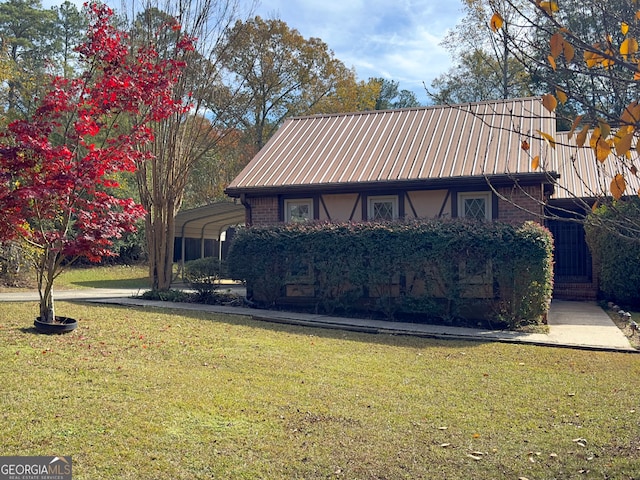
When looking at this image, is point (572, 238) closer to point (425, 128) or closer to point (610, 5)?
point (425, 128)

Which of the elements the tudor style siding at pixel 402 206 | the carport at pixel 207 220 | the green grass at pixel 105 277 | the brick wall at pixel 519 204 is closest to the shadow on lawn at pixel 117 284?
the green grass at pixel 105 277

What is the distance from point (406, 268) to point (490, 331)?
2034 mm

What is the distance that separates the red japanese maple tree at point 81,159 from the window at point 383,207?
21.3 ft

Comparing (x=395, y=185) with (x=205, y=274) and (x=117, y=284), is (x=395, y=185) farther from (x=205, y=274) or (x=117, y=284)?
(x=117, y=284)

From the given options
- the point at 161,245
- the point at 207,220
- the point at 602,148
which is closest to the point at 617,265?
the point at 161,245

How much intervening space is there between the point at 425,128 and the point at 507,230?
6254 millimetres

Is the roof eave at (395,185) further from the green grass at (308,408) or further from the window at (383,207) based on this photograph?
the green grass at (308,408)

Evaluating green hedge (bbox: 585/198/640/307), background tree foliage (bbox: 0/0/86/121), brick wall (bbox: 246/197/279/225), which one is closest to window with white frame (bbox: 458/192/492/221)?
green hedge (bbox: 585/198/640/307)

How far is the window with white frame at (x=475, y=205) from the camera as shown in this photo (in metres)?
13.2

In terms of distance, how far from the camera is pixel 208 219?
749 inches

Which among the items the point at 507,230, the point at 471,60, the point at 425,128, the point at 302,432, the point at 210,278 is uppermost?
the point at 471,60

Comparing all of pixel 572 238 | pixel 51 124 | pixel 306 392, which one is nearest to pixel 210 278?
pixel 51 124

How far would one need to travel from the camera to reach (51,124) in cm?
816

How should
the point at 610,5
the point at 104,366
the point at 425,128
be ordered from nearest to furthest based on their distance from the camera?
the point at 610,5 < the point at 104,366 < the point at 425,128
